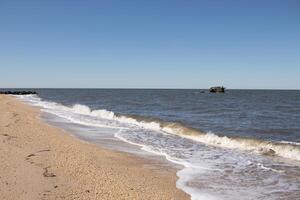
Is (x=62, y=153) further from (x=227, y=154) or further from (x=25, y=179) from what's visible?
(x=227, y=154)

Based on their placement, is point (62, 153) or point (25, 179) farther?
point (62, 153)

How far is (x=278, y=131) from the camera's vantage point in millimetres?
25000

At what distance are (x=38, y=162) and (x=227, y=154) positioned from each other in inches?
323

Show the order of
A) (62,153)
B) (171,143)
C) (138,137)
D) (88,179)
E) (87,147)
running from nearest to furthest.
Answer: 1. (88,179)
2. (62,153)
3. (87,147)
4. (171,143)
5. (138,137)

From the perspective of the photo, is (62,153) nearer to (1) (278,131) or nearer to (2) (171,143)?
(2) (171,143)

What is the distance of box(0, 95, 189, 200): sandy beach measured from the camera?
27.5ft

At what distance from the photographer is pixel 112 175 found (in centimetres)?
1050

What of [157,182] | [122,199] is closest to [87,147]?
[157,182]

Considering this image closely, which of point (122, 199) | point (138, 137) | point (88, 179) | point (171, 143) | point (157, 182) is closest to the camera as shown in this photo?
point (122, 199)

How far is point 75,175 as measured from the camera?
984 cm

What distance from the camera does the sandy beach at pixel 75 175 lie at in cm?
839

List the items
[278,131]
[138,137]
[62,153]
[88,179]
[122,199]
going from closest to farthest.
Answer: [122,199] < [88,179] < [62,153] < [138,137] < [278,131]

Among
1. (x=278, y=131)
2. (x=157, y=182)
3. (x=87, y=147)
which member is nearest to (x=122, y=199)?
(x=157, y=182)

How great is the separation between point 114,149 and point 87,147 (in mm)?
A: 1259
